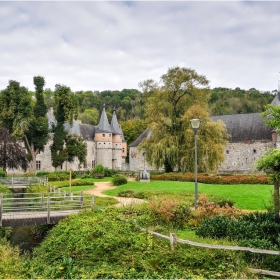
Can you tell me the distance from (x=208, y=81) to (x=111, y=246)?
2828 cm

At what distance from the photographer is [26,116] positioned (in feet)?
132

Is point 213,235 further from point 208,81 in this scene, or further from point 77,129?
point 77,129

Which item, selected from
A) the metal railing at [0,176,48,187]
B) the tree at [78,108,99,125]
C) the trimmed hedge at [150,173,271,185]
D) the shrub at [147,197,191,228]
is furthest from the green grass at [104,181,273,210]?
the tree at [78,108,99,125]

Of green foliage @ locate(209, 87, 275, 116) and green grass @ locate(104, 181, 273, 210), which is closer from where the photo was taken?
green grass @ locate(104, 181, 273, 210)

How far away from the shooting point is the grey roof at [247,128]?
152ft

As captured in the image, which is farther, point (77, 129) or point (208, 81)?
point (77, 129)


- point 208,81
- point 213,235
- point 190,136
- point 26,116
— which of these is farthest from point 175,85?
point 213,235

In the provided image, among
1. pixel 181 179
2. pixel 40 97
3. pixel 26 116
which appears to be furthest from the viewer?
pixel 40 97

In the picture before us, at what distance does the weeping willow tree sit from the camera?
1281 inches

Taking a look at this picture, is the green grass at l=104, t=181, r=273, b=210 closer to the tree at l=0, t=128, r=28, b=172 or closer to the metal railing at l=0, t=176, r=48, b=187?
the metal railing at l=0, t=176, r=48, b=187

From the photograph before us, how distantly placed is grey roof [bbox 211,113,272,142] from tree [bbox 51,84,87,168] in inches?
886

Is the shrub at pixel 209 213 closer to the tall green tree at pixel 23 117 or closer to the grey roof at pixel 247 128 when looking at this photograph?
the tall green tree at pixel 23 117

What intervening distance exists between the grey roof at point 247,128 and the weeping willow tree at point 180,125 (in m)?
13.7

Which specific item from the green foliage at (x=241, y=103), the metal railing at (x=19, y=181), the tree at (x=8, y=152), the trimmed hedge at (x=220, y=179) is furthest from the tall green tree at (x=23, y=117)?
the green foliage at (x=241, y=103)
